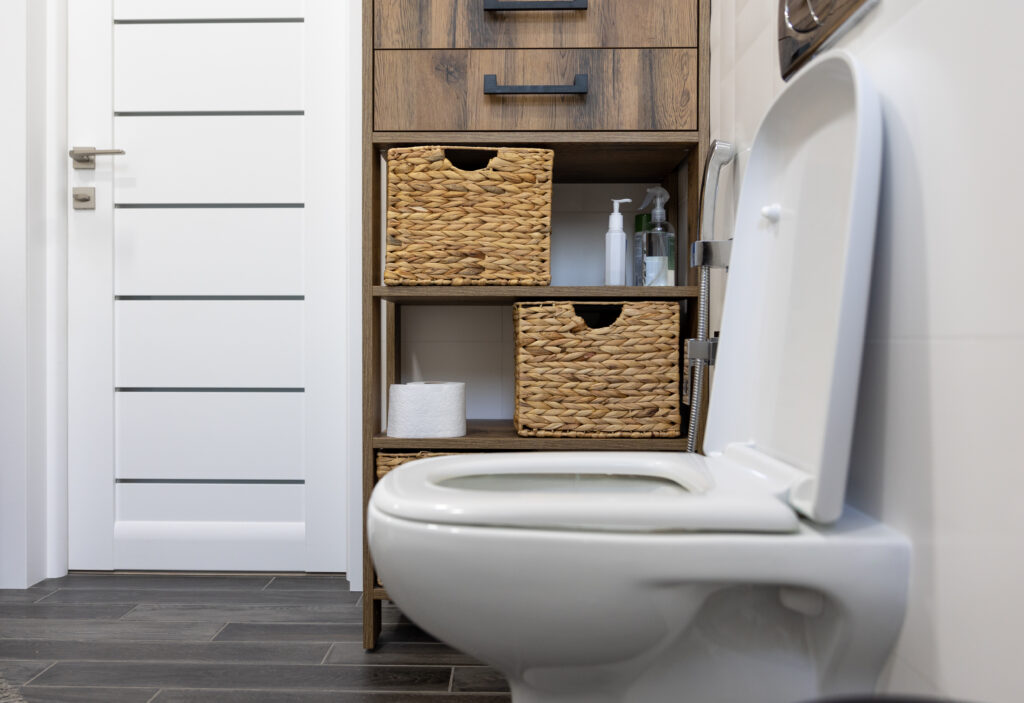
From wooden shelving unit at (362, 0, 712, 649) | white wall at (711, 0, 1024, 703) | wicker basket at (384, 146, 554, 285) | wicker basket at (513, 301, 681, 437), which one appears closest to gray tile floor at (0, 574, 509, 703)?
wooden shelving unit at (362, 0, 712, 649)

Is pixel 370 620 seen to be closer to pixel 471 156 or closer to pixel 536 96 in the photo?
pixel 471 156

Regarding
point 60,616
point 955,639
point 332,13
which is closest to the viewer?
point 955,639

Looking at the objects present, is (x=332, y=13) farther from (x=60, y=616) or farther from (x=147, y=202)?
(x=60, y=616)

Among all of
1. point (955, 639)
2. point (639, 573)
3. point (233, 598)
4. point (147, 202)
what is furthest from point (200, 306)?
point (955, 639)

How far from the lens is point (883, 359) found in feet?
2.32

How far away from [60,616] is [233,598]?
0.34 metres

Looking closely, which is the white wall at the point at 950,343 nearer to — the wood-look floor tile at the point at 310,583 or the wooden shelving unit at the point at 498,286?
the wooden shelving unit at the point at 498,286

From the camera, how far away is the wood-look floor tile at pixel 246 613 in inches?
61.8

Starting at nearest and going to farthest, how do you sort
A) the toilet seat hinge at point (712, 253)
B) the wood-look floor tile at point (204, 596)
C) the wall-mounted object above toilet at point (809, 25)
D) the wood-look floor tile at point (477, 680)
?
the wall-mounted object above toilet at point (809, 25), the toilet seat hinge at point (712, 253), the wood-look floor tile at point (477, 680), the wood-look floor tile at point (204, 596)

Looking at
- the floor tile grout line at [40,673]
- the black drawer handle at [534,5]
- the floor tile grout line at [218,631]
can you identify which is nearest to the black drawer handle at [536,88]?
the black drawer handle at [534,5]

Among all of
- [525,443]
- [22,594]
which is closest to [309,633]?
[525,443]

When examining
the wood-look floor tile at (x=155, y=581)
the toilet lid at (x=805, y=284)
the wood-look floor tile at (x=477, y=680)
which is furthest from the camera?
the wood-look floor tile at (x=155, y=581)

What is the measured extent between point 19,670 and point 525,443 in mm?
967

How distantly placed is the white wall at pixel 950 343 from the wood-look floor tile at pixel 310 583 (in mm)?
1345
